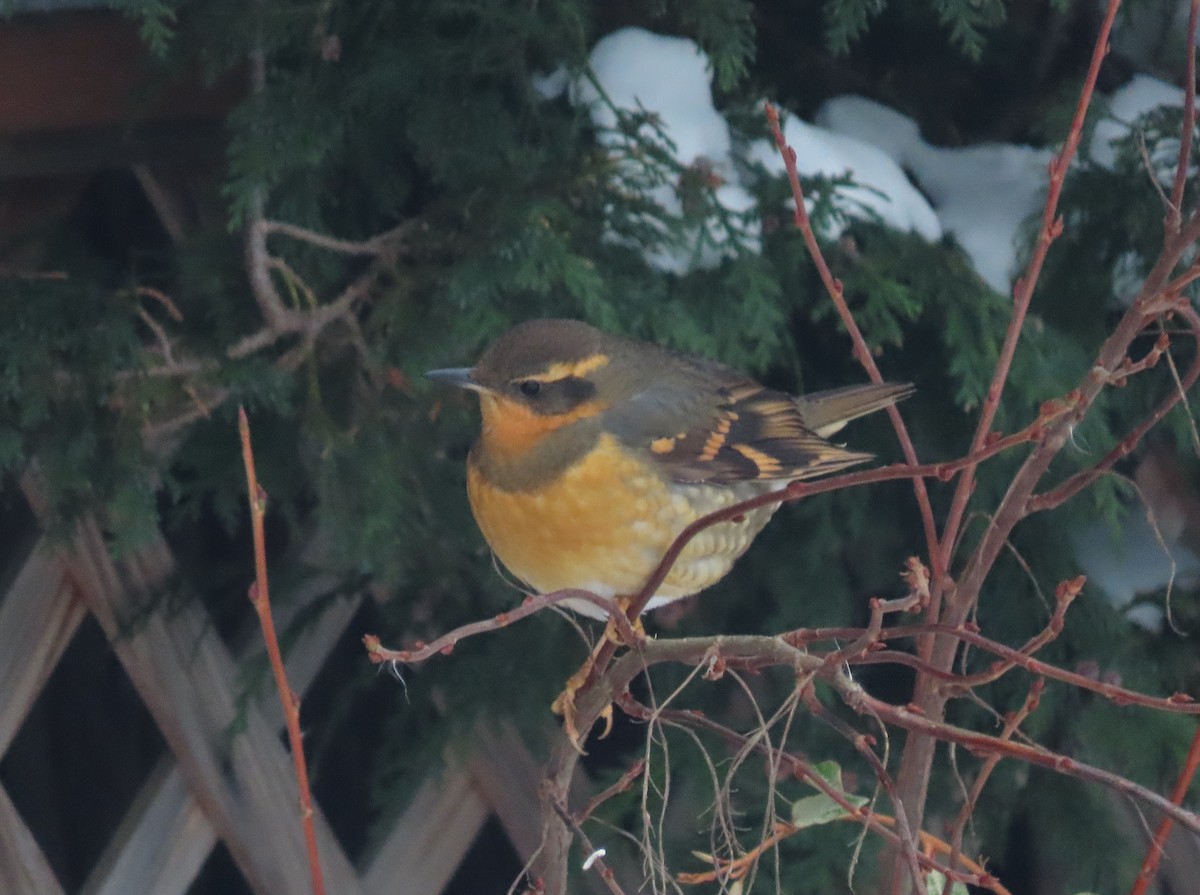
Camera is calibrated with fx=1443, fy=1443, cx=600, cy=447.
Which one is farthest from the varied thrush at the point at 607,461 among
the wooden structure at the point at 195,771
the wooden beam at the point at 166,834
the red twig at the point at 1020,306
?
the wooden beam at the point at 166,834

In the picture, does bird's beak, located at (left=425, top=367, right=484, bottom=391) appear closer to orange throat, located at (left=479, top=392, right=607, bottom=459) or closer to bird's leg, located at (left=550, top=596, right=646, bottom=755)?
→ orange throat, located at (left=479, top=392, right=607, bottom=459)

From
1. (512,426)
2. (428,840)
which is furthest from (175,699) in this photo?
(512,426)

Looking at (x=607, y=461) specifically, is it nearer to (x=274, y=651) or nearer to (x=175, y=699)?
(x=274, y=651)

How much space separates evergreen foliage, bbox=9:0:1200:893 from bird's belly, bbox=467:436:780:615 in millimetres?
322

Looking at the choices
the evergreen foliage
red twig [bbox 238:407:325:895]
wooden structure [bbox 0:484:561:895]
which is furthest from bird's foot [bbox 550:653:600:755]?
wooden structure [bbox 0:484:561:895]

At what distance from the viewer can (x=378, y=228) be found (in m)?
2.35

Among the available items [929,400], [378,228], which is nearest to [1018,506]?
[929,400]

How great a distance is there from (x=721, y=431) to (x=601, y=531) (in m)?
0.34

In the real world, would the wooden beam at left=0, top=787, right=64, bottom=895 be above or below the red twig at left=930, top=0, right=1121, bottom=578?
below

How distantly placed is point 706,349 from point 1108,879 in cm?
115

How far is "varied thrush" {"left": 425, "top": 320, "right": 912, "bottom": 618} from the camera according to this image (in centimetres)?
165

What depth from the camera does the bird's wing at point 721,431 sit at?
1.81m

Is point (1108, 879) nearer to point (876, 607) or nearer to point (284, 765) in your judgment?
point (284, 765)

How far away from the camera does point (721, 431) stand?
1927 millimetres
